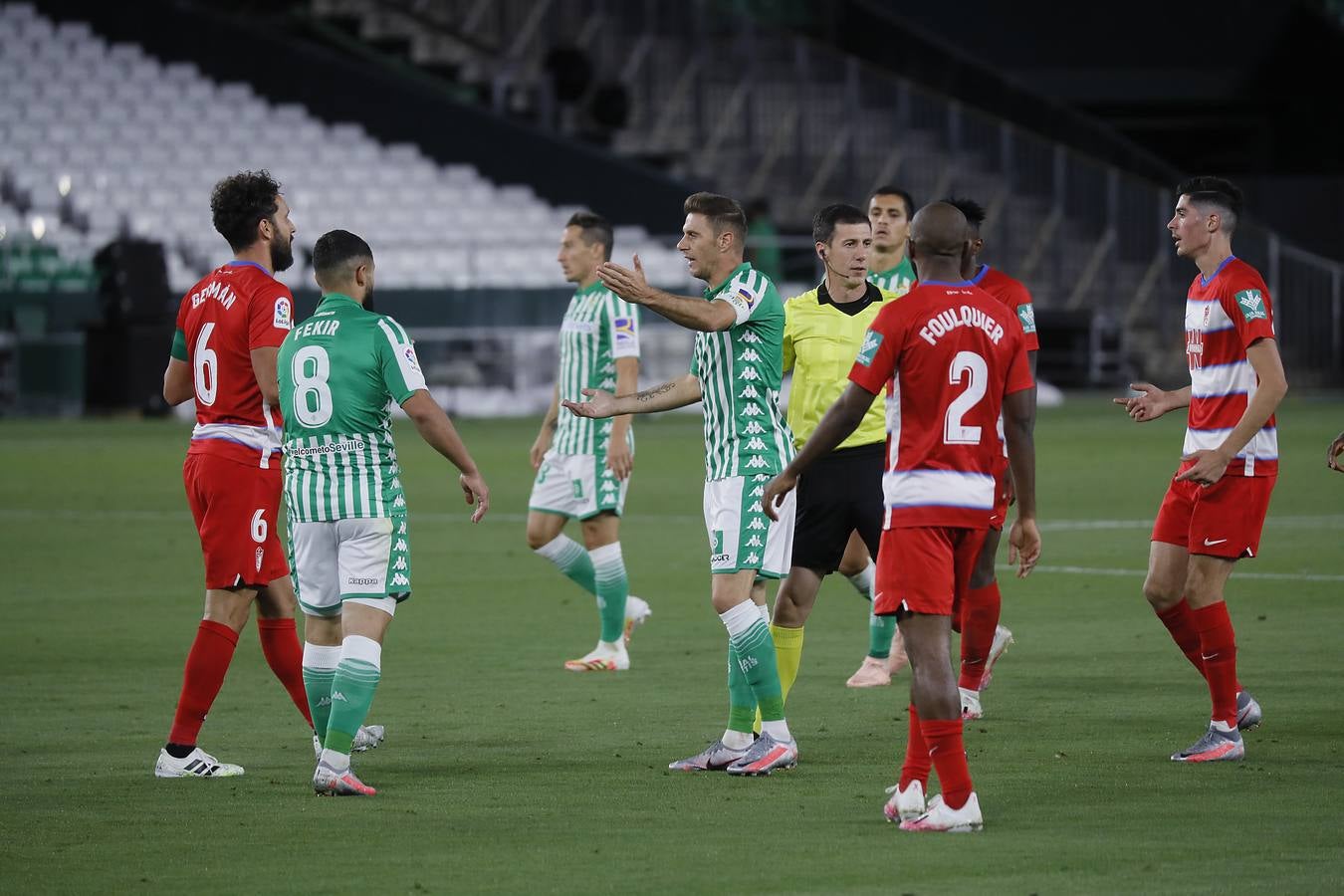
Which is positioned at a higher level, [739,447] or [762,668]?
[739,447]

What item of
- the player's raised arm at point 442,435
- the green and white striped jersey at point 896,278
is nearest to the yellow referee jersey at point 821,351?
the green and white striped jersey at point 896,278

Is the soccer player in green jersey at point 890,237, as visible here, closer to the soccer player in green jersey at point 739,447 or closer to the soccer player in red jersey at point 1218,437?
the soccer player in red jersey at point 1218,437

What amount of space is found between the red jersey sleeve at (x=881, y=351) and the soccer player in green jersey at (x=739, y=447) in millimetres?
1172

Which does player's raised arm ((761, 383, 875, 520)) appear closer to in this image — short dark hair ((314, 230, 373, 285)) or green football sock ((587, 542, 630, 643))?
short dark hair ((314, 230, 373, 285))

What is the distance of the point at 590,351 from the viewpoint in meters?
11.1

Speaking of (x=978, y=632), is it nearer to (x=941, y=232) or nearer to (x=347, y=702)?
(x=941, y=232)

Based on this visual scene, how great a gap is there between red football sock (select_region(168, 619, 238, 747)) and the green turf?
0.87 ft

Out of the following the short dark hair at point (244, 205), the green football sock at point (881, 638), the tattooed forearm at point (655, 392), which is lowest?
the green football sock at point (881, 638)

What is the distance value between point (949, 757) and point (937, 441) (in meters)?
0.98

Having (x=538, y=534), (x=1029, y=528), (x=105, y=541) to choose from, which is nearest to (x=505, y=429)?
(x=105, y=541)

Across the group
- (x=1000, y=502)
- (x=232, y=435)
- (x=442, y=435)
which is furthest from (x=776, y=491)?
(x=1000, y=502)

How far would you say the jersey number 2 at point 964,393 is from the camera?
21.4ft

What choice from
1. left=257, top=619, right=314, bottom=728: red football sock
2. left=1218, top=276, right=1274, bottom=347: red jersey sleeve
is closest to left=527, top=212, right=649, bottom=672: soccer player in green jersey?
left=257, top=619, right=314, bottom=728: red football sock

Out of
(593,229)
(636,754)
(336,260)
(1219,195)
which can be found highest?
(593,229)
